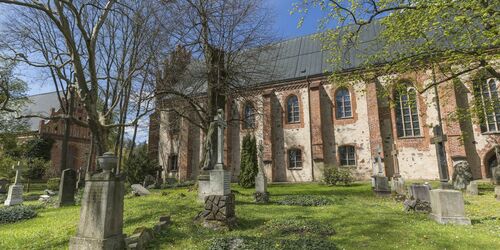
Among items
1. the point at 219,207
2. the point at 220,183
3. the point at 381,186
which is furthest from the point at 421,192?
Answer: the point at 219,207

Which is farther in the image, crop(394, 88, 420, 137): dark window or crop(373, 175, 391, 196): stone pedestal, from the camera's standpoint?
crop(394, 88, 420, 137): dark window

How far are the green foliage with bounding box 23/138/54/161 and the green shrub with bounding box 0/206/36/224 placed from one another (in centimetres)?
2427

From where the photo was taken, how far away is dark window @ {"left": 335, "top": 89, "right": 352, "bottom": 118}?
76.8 feet

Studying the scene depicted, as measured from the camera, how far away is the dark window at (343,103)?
23406mm

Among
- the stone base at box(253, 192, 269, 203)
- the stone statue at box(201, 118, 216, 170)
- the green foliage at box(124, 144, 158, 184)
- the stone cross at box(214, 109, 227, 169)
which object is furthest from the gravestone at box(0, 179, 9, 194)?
the stone cross at box(214, 109, 227, 169)

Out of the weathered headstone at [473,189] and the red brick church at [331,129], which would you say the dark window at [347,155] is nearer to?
the red brick church at [331,129]

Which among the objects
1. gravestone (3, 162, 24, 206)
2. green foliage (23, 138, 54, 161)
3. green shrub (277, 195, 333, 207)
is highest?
green foliage (23, 138, 54, 161)

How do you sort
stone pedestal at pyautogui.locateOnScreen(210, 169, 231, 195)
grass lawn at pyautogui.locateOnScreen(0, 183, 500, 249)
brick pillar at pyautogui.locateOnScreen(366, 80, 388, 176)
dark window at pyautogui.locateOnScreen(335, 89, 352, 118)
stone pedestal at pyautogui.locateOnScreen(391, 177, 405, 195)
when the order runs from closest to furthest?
grass lawn at pyautogui.locateOnScreen(0, 183, 500, 249)
stone pedestal at pyautogui.locateOnScreen(210, 169, 231, 195)
stone pedestal at pyautogui.locateOnScreen(391, 177, 405, 195)
brick pillar at pyautogui.locateOnScreen(366, 80, 388, 176)
dark window at pyautogui.locateOnScreen(335, 89, 352, 118)

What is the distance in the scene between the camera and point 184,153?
27594 mm

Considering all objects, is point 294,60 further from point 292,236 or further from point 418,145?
point 292,236

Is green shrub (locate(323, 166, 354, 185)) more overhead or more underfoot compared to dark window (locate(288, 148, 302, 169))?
more underfoot

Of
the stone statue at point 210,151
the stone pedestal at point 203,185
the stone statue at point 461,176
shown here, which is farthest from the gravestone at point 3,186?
the stone statue at point 461,176

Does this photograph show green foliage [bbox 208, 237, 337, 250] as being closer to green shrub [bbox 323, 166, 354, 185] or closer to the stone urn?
the stone urn

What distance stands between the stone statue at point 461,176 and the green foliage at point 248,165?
11.2 meters
